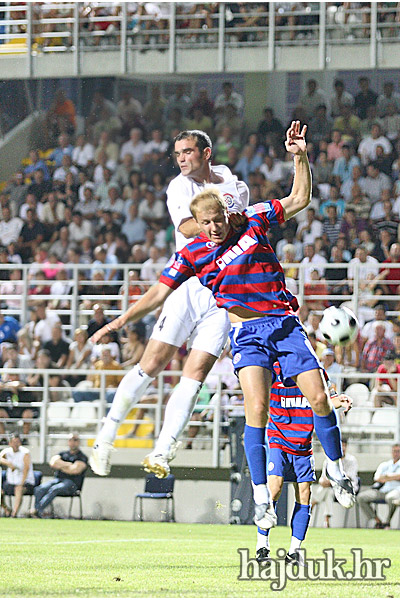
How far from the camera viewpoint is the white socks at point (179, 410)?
8727 mm

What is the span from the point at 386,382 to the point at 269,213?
8719mm

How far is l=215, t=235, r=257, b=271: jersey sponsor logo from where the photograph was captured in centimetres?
767

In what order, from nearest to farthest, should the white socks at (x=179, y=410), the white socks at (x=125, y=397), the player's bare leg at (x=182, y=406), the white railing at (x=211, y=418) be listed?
the player's bare leg at (x=182, y=406), the white socks at (x=179, y=410), the white socks at (x=125, y=397), the white railing at (x=211, y=418)

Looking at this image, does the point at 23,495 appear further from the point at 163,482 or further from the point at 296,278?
the point at 296,278

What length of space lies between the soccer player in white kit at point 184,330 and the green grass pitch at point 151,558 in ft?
3.05

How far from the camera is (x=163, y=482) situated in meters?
16.3

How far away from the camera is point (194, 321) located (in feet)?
29.7

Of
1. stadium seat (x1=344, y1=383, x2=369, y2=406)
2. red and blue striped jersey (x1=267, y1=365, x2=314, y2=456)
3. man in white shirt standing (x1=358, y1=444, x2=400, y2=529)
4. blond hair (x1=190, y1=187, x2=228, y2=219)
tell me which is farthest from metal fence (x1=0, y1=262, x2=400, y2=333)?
blond hair (x1=190, y1=187, x2=228, y2=219)

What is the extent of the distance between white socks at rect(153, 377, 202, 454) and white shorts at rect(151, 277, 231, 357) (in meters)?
0.30

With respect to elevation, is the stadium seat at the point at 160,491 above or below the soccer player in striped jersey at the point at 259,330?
below

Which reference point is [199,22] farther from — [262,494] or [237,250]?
[262,494]

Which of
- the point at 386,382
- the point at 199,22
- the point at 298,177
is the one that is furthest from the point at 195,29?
the point at 298,177

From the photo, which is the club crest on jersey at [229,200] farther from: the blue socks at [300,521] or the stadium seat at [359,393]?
the stadium seat at [359,393]

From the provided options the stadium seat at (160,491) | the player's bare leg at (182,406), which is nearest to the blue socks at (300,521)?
the player's bare leg at (182,406)
